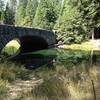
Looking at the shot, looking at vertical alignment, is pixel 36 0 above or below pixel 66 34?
above

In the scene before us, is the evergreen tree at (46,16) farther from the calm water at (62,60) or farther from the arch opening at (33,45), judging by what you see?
the calm water at (62,60)

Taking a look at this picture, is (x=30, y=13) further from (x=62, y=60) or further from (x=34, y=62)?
(x=62, y=60)

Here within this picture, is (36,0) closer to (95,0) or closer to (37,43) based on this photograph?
(37,43)

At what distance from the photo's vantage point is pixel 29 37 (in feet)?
171

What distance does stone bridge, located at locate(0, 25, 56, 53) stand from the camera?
37.7 metres

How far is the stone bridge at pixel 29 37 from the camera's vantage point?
37666 millimetres

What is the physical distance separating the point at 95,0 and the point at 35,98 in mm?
41132

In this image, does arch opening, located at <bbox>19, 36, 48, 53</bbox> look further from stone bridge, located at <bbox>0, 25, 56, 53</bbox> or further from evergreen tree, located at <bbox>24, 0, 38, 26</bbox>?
evergreen tree, located at <bbox>24, 0, 38, 26</bbox>

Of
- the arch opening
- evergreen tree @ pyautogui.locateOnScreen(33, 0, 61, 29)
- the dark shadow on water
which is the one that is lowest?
the arch opening

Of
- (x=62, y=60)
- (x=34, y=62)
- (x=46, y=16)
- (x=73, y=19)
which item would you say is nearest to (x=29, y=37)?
(x=73, y=19)

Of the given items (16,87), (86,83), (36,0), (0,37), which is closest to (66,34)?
(0,37)

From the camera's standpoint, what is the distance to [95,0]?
49.0m

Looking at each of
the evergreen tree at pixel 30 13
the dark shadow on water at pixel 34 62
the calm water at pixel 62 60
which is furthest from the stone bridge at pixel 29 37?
the evergreen tree at pixel 30 13

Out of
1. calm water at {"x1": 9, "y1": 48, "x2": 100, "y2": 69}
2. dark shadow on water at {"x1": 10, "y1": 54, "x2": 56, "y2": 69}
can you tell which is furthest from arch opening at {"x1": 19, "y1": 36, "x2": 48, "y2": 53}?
dark shadow on water at {"x1": 10, "y1": 54, "x2": 56, "y2": 69}
